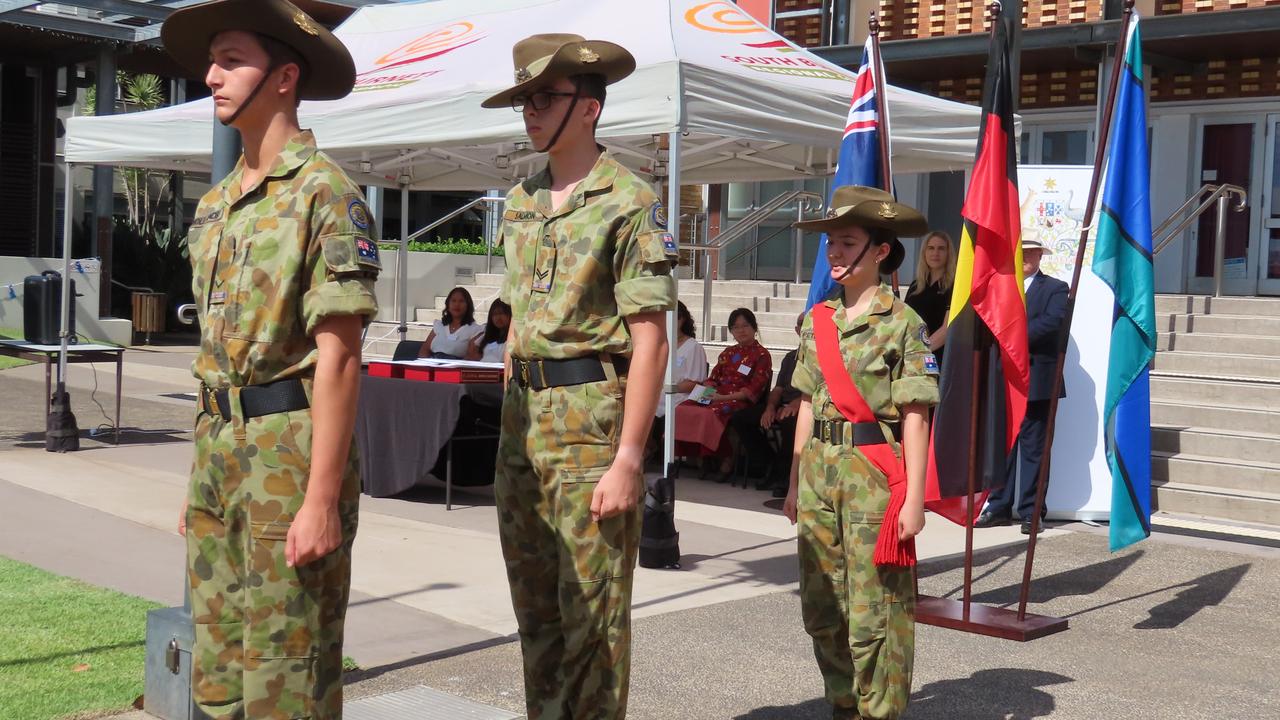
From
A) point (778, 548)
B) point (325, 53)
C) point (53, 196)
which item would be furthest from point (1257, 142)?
point (53, 196)

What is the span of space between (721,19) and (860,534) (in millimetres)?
5273

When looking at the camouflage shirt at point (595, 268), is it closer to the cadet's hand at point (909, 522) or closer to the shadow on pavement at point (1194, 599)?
the cadet's hand at point (909, 522)

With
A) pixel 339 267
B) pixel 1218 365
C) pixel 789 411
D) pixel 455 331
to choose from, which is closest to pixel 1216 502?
pixel 1218 365

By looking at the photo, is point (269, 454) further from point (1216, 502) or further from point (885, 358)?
point (1216, 502)

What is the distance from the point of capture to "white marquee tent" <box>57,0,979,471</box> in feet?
23.9

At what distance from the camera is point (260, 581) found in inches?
116

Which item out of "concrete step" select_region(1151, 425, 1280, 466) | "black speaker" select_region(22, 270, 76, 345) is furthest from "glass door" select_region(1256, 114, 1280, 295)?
"black speaker" select_region(22, 270, 76, 345)

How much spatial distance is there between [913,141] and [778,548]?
2.73m

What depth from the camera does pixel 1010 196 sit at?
6.27 m

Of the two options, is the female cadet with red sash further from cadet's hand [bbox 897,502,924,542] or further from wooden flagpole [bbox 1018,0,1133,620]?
wooden flagpole [bbox 1018,0,1133,620]

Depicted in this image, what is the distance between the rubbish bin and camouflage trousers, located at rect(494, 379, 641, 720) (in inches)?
854

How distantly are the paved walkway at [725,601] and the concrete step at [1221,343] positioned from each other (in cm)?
416

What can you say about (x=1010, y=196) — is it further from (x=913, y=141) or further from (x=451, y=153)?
(x=451, y=153)

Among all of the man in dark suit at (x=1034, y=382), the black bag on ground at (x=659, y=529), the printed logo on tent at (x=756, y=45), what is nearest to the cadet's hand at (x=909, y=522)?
the black bag on ground at (x=659, y=529)
